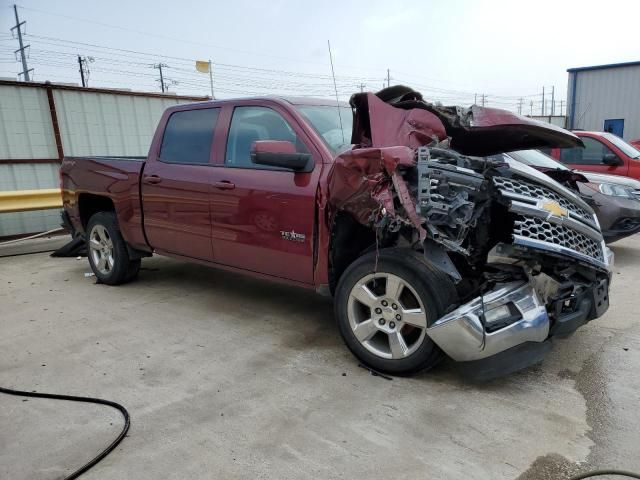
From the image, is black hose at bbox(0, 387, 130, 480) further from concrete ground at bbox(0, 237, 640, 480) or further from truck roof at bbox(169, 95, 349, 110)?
truck roof at bbox(169, 95, 349, 110)

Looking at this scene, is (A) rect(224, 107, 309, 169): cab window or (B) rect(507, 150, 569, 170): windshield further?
(B) rect(507, 150, 569, 170): windshield

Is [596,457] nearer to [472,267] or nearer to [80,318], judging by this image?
[472,267]

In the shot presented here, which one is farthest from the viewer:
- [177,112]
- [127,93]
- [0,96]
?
[127,93]

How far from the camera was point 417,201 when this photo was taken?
290 centimetres

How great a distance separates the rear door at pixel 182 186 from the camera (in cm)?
449

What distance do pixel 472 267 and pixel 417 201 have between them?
0.63 metres

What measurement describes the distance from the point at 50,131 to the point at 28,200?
1508mm

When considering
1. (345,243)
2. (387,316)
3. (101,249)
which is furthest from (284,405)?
(101,249)

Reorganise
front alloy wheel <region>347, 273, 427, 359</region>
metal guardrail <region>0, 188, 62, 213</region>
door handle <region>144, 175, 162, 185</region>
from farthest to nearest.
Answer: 1. metal guardrail <region>0, 188, 62, 213</region>
2. door handle <region>144, 175, 162, 185</region>
3. front alloy wheel <region>347, 273, 427, 359</region>

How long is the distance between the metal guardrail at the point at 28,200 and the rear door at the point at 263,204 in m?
5.19

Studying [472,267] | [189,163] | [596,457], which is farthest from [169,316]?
[596,457]

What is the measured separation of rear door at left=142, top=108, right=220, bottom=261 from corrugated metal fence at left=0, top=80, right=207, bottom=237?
16.7 feet

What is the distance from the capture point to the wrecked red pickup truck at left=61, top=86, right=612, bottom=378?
2.93 meters

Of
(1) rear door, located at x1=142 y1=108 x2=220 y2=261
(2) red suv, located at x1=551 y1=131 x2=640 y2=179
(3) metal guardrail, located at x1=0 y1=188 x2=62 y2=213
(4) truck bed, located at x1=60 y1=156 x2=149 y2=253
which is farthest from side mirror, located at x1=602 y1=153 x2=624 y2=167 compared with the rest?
(3) metal guardrail, located at x1=0 y1=188 x2=62 y2=213
